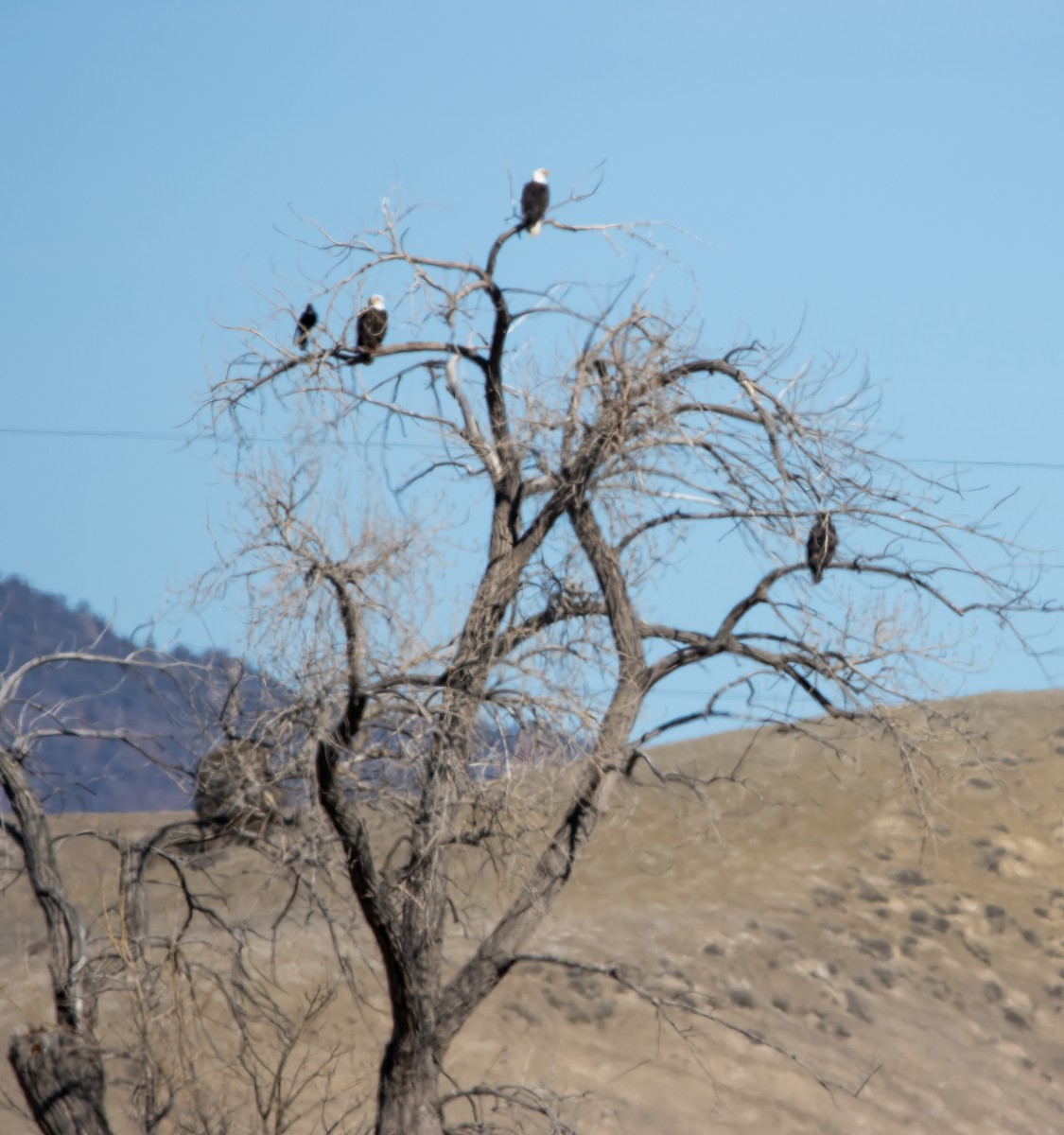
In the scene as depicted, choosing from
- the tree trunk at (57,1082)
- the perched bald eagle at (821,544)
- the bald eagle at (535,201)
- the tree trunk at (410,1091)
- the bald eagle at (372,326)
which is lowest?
the tree trunk at (410,1091)

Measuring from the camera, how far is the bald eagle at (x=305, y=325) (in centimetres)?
1256

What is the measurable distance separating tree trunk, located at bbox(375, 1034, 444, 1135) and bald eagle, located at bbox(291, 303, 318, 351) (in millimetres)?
5605

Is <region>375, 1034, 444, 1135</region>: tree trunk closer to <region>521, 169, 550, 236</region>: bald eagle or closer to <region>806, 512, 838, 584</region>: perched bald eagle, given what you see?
<region>806, 512, 838, 584</region>: perched bald eagle

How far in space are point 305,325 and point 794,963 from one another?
20167mm

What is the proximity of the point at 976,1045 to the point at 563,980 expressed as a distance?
7.89 m

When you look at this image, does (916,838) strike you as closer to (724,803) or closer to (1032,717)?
(724,803)

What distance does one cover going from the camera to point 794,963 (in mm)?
29250

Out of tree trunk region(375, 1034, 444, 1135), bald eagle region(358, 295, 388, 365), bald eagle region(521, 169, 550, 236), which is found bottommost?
tree trunk region(375, 1034, 444, 1135)

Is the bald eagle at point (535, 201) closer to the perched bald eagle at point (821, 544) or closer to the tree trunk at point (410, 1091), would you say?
the perched bald eagle at point (821, 544)

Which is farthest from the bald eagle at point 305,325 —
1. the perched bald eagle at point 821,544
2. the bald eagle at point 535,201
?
the perched bald eagle at point 821,544

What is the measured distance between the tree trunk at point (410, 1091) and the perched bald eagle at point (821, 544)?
4.90 m

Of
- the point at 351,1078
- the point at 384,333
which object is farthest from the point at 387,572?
the point at 351,1078

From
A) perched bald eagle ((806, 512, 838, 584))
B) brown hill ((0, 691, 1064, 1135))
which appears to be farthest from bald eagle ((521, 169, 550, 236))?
brown hill ((0, 691, 1064, 1135))

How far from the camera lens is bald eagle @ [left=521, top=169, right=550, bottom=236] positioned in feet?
41.5
